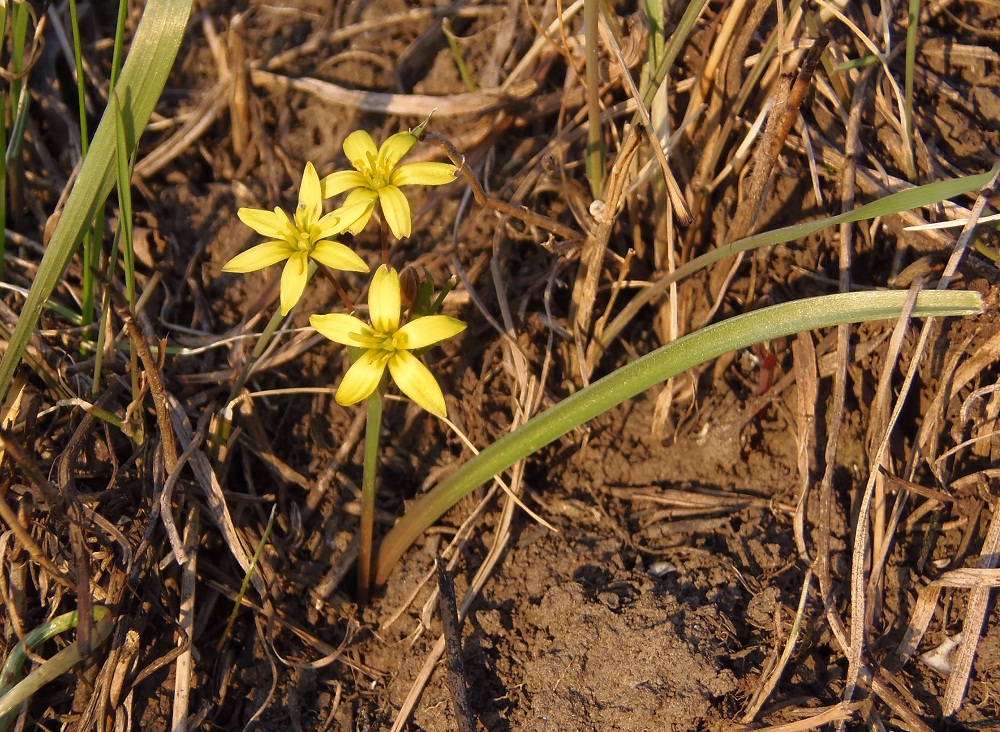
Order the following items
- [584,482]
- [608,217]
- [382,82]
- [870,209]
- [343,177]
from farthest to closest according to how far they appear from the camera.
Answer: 1. [382,82]
2. [584,482]
3. [608,217]
4. [343,177]
5. [870,209]

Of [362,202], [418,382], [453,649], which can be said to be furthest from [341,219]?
[453,649]

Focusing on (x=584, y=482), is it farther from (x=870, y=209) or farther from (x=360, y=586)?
(x=870, y=209)

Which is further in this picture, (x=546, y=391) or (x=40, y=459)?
(x=546, y=391)

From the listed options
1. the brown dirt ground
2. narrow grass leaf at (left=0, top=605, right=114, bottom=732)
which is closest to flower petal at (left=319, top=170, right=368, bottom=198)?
the brown dirt ground

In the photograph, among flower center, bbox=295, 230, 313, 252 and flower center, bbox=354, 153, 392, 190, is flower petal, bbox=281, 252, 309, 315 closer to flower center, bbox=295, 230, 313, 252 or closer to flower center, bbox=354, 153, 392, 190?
flower center, bbox=295, 230, 313, 252

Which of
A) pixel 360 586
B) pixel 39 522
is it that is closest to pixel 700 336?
pixel 360 586

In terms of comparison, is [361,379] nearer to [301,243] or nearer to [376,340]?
[376,340]

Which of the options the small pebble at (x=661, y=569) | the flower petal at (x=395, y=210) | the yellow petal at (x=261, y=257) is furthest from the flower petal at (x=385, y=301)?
the small pebble at (x=661, y=569)

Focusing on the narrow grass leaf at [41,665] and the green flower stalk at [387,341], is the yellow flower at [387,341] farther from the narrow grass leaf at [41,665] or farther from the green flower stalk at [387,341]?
the narrow grass leaf at [41,665]
